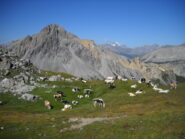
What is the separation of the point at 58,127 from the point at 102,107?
24.0 m

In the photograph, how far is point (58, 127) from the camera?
37.5 m

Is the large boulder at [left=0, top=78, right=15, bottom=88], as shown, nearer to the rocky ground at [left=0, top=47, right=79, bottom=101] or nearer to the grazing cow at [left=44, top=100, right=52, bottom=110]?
the rocky ground at [left=0, top=47, right=79, bottom=101]

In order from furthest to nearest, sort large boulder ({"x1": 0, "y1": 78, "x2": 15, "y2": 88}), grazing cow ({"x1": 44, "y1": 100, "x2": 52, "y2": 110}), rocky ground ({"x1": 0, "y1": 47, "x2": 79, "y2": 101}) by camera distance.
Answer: large boulder ({"x1": 0, "y1": 78, "x2": 15, "y2": 88})
rocky ground ({"x1": 0, "y1": 47, "x2": 79, "y2": 101})
grazing cow ({"x1": 44, "y1": 100, "x2": 52, "y2": 110})

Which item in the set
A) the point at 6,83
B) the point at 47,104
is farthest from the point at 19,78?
the point at 47,104

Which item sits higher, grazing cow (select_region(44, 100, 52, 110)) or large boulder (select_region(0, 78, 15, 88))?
large boulder (select_region(0, 78, 15, 88))

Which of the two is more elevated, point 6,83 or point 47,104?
point 6,83

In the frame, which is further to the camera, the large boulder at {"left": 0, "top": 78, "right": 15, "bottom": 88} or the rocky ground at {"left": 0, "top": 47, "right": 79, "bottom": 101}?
the large boulder at {"left": 0, "top": 78, "right": 15, "bottom": 88}

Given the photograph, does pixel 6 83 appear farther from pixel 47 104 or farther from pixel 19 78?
pixel 47 104

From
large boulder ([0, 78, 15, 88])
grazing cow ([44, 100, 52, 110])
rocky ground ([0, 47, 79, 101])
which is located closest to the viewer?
grazing cow ([44, 100, 52, 110])

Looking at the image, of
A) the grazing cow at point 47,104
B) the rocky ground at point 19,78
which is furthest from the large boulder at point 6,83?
the grazing cow at point 47,104

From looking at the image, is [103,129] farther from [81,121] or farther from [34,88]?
[34,88]

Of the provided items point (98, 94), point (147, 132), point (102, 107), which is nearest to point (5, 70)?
point (98, 94)

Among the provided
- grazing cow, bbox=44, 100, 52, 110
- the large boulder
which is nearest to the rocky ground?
the large boulder

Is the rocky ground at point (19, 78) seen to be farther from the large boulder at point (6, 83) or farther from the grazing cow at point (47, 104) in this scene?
the grazing cow at point (47, 104)
